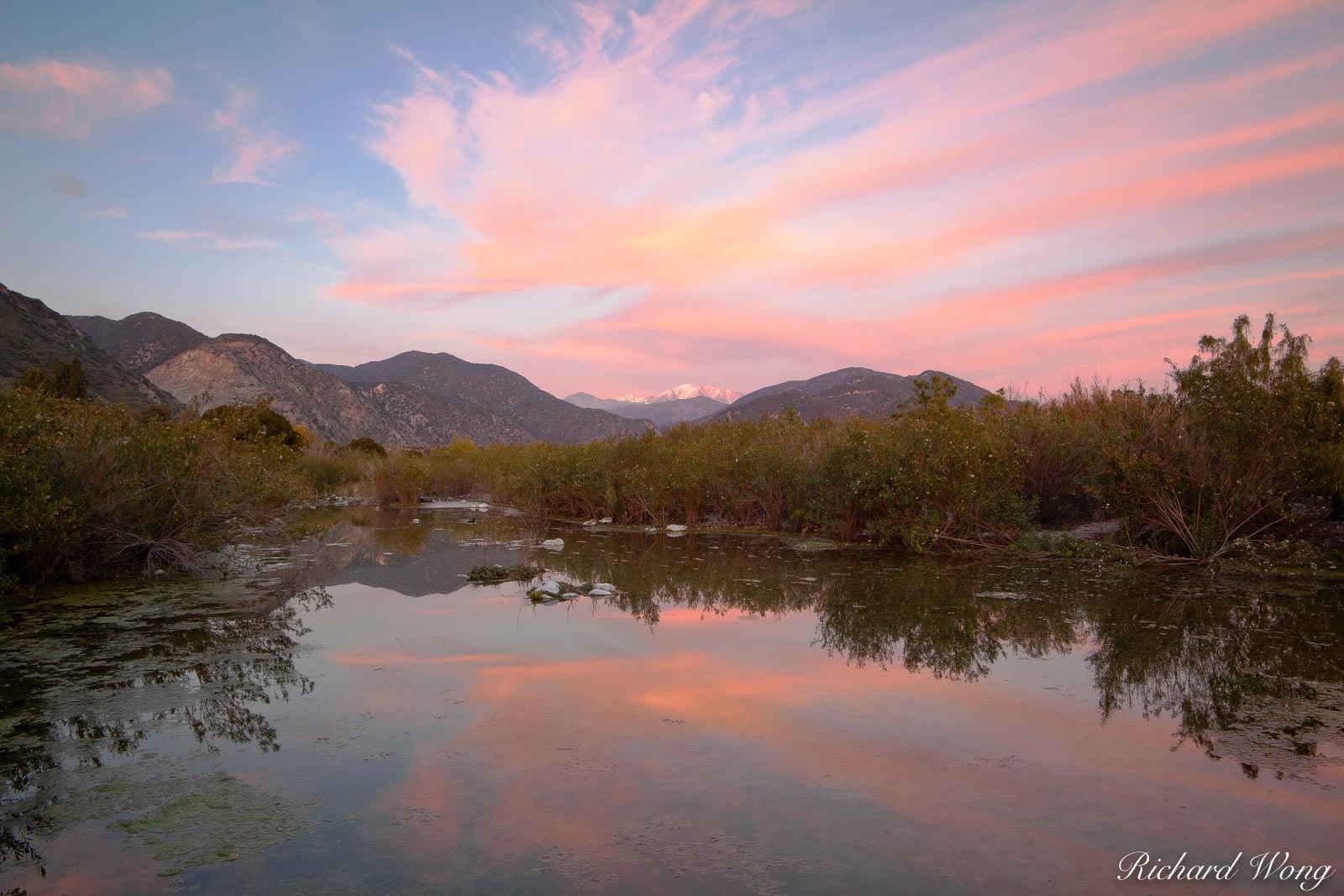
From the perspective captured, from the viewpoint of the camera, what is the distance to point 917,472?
41.4ft

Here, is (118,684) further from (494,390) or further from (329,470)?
(494,390)

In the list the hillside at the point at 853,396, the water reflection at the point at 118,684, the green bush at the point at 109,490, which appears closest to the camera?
the water reflection at the point at 118,684

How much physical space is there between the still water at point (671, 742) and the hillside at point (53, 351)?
39.2 metres

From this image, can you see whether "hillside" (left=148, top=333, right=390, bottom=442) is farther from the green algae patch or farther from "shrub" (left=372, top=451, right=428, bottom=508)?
the green algae patch

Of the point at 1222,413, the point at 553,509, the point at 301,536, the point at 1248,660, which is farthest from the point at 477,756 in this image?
the point at 553,509

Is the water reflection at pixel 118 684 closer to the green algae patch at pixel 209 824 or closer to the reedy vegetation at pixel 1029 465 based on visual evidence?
the green algae patch at pixel 209 824

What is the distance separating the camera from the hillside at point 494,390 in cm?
8669

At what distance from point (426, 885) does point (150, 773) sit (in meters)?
2.16

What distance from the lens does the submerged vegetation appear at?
9312mm

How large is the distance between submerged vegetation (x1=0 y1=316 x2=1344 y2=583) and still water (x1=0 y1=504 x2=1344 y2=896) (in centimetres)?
139

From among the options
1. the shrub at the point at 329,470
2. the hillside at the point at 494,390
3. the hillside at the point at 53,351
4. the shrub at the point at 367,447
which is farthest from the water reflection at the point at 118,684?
the hillside at the point at 494,390

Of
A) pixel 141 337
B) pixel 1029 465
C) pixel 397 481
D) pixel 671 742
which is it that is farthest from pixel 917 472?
pixel 141 337

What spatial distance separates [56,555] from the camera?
9320 mm

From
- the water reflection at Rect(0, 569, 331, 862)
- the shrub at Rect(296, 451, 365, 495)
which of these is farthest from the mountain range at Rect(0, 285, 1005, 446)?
the water reflection at Rect(0, 569, 331, 862)
